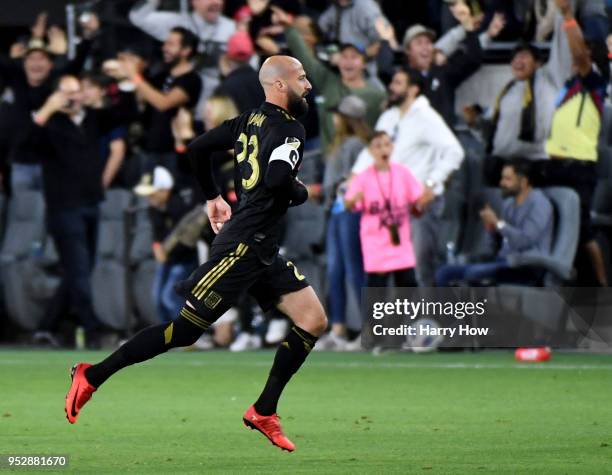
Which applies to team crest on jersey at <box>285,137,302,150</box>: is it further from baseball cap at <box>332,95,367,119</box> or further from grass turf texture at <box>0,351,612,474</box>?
baseball cap at <box>332,95,367,119</box>

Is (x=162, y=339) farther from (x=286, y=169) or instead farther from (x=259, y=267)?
(x=286, y=169)

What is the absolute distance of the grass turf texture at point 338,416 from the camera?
9.20 meters

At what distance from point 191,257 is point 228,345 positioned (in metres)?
1.04

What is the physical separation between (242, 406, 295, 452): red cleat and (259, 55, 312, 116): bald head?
5.64 ft

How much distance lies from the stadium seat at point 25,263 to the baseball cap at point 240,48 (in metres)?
3.12

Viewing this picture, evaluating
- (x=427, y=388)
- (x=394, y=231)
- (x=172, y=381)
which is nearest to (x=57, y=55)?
(x=394, y=231)

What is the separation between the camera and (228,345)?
19688 millimetres

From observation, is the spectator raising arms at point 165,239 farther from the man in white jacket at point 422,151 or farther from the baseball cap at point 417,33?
the baseball cap at point 417,33

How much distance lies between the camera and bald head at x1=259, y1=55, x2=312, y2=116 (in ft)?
33.4

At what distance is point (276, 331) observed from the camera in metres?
19.3

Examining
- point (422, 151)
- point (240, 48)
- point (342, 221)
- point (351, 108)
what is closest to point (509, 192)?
point (422, 151)

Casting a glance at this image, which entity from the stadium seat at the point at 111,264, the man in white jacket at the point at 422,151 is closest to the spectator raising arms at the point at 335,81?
the man in white jacket at the point at 422,151

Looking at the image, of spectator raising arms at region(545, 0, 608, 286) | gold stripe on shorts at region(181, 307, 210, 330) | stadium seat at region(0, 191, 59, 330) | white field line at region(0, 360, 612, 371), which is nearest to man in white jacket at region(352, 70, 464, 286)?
spectator raising arms at region(545, 0, 608, 286)

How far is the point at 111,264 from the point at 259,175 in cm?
1097
